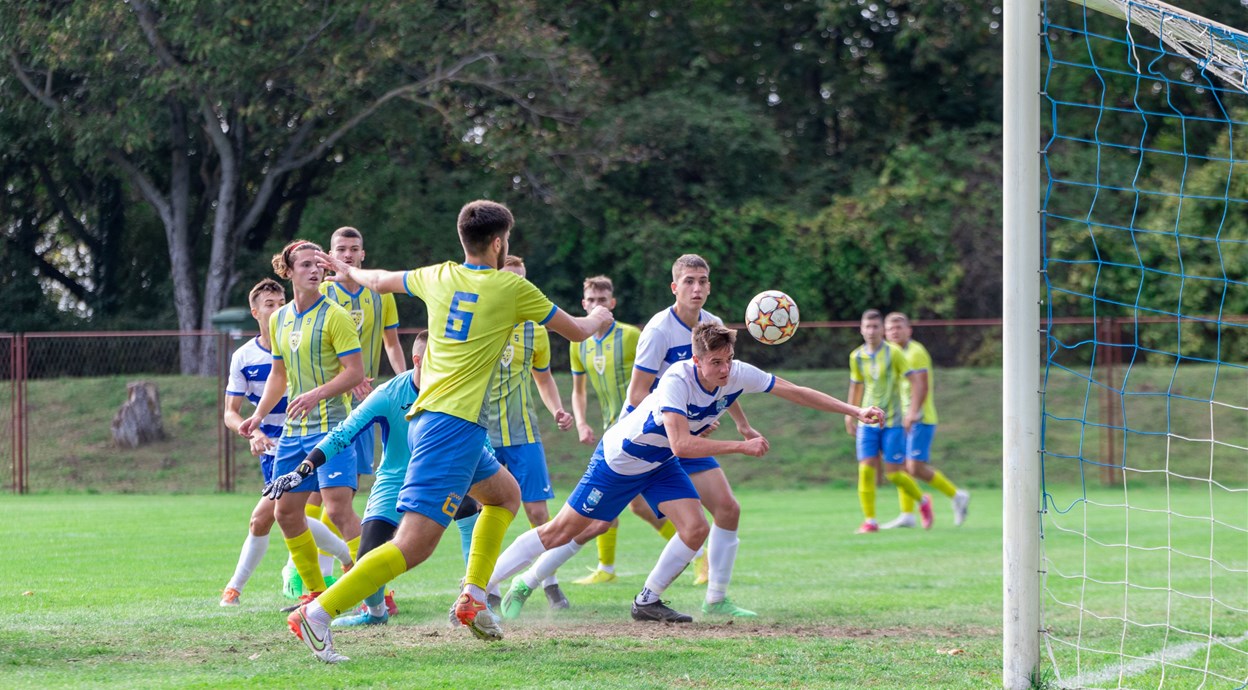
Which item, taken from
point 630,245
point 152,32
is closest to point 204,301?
point 152,32

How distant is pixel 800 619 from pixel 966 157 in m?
21.7

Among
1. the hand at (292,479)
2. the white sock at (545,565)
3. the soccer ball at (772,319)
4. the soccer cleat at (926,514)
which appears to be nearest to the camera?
the hand at (292,479)

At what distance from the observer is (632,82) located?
2959cm

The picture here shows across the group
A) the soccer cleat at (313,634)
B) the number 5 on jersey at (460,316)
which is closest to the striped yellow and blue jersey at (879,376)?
the number 5 on jersey at (460,316)

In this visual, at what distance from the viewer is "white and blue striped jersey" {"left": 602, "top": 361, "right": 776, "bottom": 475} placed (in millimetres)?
6406

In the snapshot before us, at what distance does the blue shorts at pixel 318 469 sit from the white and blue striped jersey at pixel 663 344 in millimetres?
1732

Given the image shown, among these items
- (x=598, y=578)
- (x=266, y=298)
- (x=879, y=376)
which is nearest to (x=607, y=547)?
(x=598, y=578)

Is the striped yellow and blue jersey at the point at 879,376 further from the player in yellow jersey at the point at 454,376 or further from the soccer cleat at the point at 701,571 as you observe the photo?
the player in yellow jersey at the point at 454,376

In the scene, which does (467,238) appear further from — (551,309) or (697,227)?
(697,227)

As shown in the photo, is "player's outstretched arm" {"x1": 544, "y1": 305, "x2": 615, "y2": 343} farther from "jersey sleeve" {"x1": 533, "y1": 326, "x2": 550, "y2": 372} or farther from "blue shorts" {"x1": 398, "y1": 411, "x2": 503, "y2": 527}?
"jersey sleeve" {"x1": 533, "y1": 326, "x2": 550, "y2": 372}

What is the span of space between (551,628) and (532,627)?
11cm

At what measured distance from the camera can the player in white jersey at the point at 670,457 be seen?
6.25 m

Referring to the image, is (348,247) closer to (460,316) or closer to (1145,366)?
(460,316)

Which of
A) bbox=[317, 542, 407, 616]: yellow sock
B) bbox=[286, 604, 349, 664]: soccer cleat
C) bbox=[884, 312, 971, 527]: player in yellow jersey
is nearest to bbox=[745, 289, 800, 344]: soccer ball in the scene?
bbox=[317, 542, 407, 616]: yellow sock
